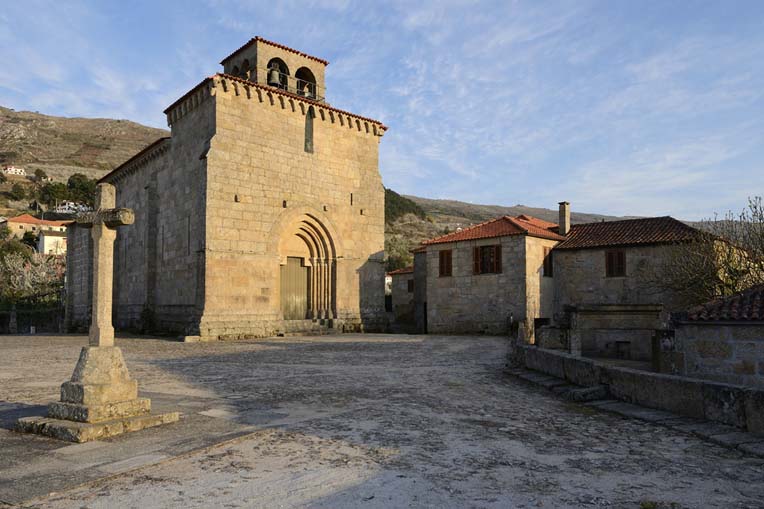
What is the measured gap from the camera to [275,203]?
21.8 meters

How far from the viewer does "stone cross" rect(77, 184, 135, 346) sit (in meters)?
6.36

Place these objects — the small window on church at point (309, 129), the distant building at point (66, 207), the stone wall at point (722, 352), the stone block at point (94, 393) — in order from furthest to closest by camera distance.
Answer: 1. the distant building at point (66, 207)
2. the small window on church at point (309, 129)
3. the stone wall at point (722, 352)
4. the stone block at point (94, 393)

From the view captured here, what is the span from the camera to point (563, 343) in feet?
39.0

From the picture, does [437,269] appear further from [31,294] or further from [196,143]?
[31,294]

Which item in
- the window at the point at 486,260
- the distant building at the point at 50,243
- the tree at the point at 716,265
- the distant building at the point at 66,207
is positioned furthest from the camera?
the distant building at the point at 66,207

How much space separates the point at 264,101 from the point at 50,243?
60859 mm

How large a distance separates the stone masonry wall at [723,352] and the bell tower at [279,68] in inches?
743

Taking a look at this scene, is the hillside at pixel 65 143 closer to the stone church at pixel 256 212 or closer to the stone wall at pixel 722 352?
the stone church at pixel 256 212

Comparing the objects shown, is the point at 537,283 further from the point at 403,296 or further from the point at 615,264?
the point at 403,296

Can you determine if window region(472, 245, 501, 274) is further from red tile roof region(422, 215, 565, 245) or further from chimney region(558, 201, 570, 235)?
chimney region(558, 201, 570, 235)

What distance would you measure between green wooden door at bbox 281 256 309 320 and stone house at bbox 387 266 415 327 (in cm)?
968

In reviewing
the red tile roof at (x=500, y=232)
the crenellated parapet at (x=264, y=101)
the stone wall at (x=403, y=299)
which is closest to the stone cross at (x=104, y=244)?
the crenellated parapet at (x=264, y=101)

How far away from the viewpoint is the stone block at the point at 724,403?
18.5 ft

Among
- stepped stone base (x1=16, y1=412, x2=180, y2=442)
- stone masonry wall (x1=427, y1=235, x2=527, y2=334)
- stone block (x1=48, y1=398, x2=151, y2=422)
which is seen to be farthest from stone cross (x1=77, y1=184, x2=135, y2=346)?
stone masonry wall (x1=427, y1=235, x2=527, y2=334)
